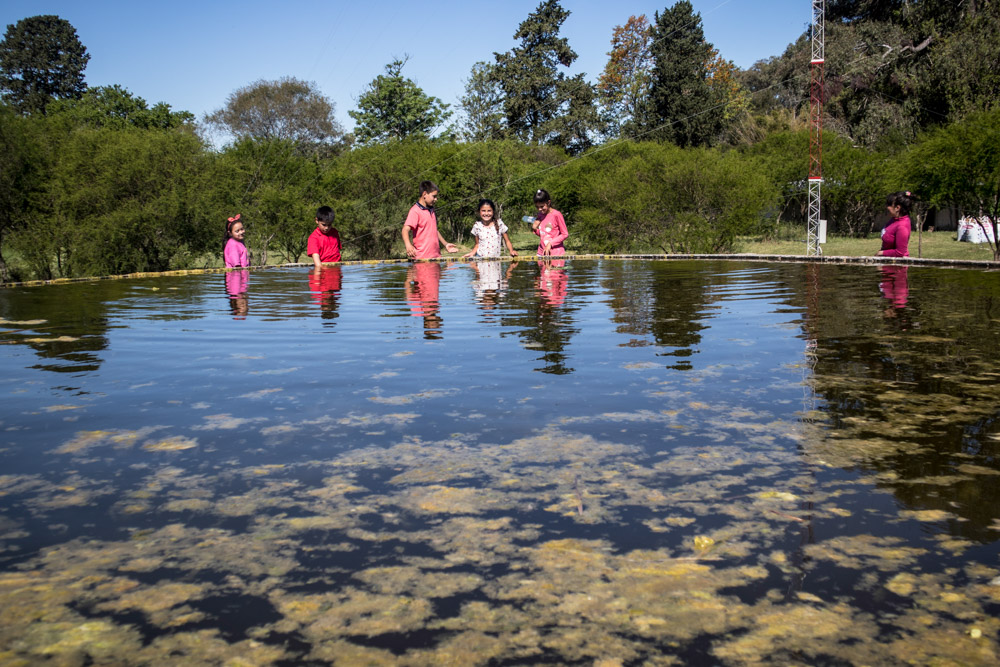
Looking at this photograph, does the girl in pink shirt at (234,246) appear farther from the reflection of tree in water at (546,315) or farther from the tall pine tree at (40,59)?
the tall pine tree at (40,59)

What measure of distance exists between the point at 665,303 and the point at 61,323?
18.9 ft

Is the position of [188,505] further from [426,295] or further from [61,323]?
[426,295]

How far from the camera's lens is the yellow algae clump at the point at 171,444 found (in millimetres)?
3229

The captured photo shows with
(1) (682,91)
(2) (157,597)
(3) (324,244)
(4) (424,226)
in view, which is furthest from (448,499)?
(1) (682,91)

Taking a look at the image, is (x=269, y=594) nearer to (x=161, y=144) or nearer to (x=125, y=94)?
(x=161, y=144)

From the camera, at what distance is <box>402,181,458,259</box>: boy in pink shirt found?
1277 centimetres

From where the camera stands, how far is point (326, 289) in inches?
444

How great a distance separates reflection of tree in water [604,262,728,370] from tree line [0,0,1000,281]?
43.1 ft

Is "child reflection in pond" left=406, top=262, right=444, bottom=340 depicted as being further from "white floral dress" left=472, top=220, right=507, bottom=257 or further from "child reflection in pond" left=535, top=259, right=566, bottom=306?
"child reflection in pond" left=535, top=259, right=566, bottom=306

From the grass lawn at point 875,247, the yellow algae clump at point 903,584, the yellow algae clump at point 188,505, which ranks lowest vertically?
the yellow algae clump at point 903,584

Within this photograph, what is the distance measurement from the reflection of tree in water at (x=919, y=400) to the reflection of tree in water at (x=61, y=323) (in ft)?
14.1

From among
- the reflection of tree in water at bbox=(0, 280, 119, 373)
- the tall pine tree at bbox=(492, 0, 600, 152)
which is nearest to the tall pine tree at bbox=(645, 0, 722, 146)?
the tall pine tree at bbox=(492, 0, 600, 152)

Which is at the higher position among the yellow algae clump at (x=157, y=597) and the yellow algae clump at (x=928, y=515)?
the yellow algae clump at (x=928, y=515)

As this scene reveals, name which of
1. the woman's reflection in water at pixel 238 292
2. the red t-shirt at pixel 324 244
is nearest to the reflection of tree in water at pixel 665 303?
the woman's reflection in water at pixel 238 292
